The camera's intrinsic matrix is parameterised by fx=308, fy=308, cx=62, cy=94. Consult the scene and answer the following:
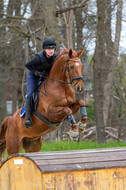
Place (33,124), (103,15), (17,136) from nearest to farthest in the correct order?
1. (33,124)
2. (17,136)
3. (103,15)

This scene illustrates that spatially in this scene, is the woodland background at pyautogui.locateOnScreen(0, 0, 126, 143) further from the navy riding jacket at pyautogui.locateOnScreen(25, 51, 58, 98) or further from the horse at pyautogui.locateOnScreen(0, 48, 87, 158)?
the navy riding jacket at pyautogui.locateOnScreen(25, 51, 58, 98)

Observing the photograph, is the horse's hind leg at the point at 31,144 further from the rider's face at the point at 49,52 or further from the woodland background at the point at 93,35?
the woodland background at the point at 93,35

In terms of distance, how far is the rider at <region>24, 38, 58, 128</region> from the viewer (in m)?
5.55

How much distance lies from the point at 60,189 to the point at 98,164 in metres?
→ 0.57

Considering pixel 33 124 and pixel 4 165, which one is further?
pixel 33 124

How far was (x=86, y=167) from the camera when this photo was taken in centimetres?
373

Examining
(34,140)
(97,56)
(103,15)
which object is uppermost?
(103,15)

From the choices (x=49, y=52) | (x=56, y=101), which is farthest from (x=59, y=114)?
(x=49, y=52)

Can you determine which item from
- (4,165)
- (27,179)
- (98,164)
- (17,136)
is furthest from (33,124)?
(98,164)

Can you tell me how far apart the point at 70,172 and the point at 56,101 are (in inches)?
75.3

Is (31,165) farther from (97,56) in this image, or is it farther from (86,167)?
(97,56)

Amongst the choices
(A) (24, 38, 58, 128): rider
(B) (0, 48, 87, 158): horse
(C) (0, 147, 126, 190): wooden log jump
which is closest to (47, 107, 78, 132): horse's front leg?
(B) (0, 48, 87, 158): horse

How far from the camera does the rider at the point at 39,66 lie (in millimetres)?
5547

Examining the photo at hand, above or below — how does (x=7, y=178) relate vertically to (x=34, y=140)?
below
